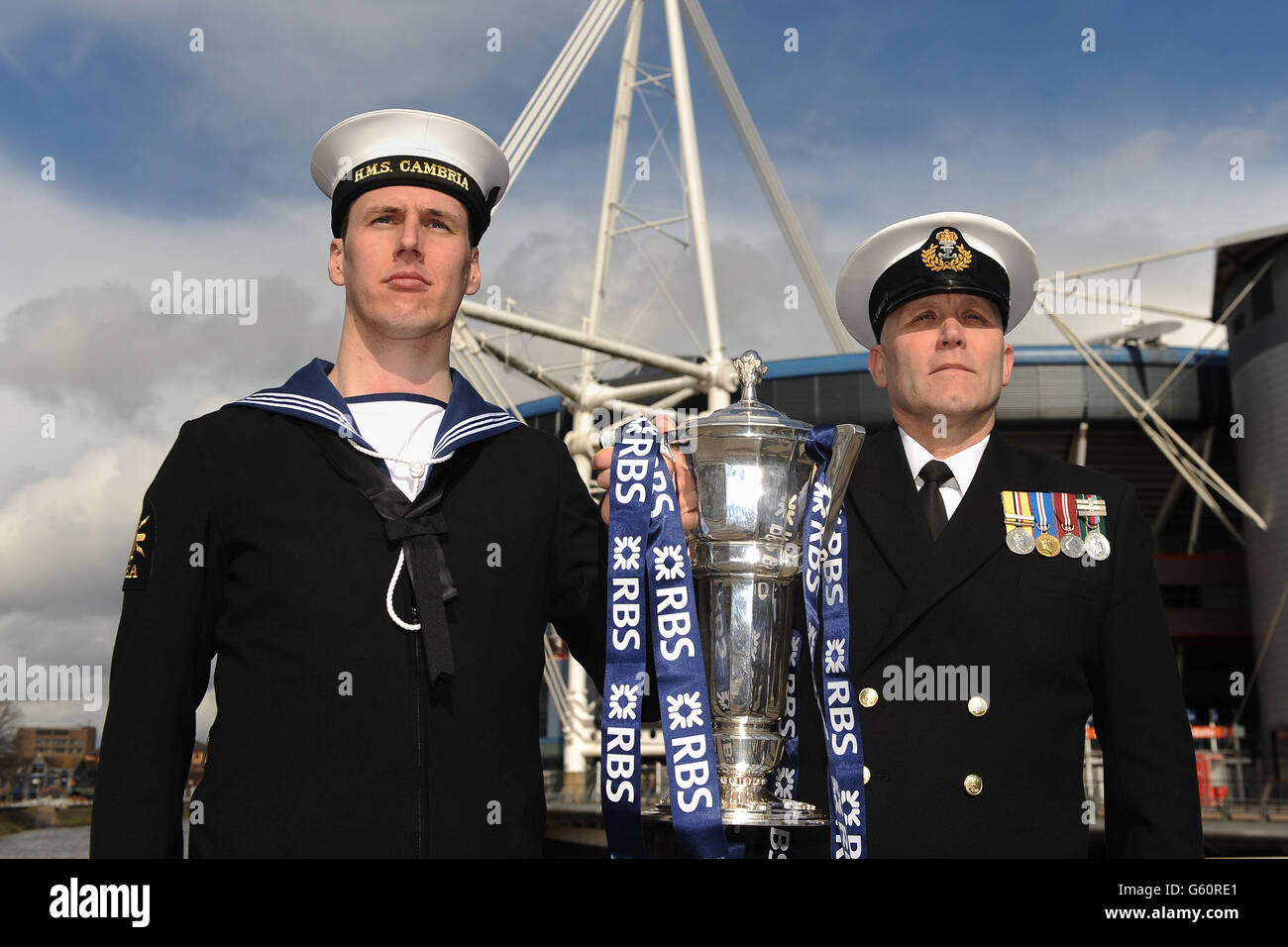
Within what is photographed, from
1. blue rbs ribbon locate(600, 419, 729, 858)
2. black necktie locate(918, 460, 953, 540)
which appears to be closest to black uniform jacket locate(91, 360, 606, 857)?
blue rbs ribbon locate(600, 419, 729, 858)

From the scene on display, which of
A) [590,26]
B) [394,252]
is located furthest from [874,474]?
[590,26]

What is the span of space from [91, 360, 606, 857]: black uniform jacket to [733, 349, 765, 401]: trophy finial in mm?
693

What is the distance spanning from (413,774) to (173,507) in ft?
2.99

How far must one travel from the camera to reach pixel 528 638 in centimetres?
313

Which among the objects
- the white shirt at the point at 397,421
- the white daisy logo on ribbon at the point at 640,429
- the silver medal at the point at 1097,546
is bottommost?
the silver medal at the point at 1097,546

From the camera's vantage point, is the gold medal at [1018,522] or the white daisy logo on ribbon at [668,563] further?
the gold medal at [1018,522]

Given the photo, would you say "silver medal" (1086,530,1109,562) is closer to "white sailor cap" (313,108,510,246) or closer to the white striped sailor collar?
the white striped sailor collar

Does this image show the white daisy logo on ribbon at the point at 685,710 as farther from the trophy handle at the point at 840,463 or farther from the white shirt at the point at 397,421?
the white shirt at the point at 397,421

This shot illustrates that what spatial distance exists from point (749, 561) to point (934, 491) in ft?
3.63

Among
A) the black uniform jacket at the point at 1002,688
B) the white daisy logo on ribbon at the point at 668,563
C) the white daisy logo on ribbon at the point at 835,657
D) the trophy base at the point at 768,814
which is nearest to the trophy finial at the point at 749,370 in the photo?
the white daisy logo on ribbon at the point at 668,563

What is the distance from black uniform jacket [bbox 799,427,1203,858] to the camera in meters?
3.54

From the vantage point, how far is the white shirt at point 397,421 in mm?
3230

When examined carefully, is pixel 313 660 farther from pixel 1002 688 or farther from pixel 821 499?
pixel 1002 688

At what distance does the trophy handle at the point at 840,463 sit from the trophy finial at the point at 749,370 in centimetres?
26
